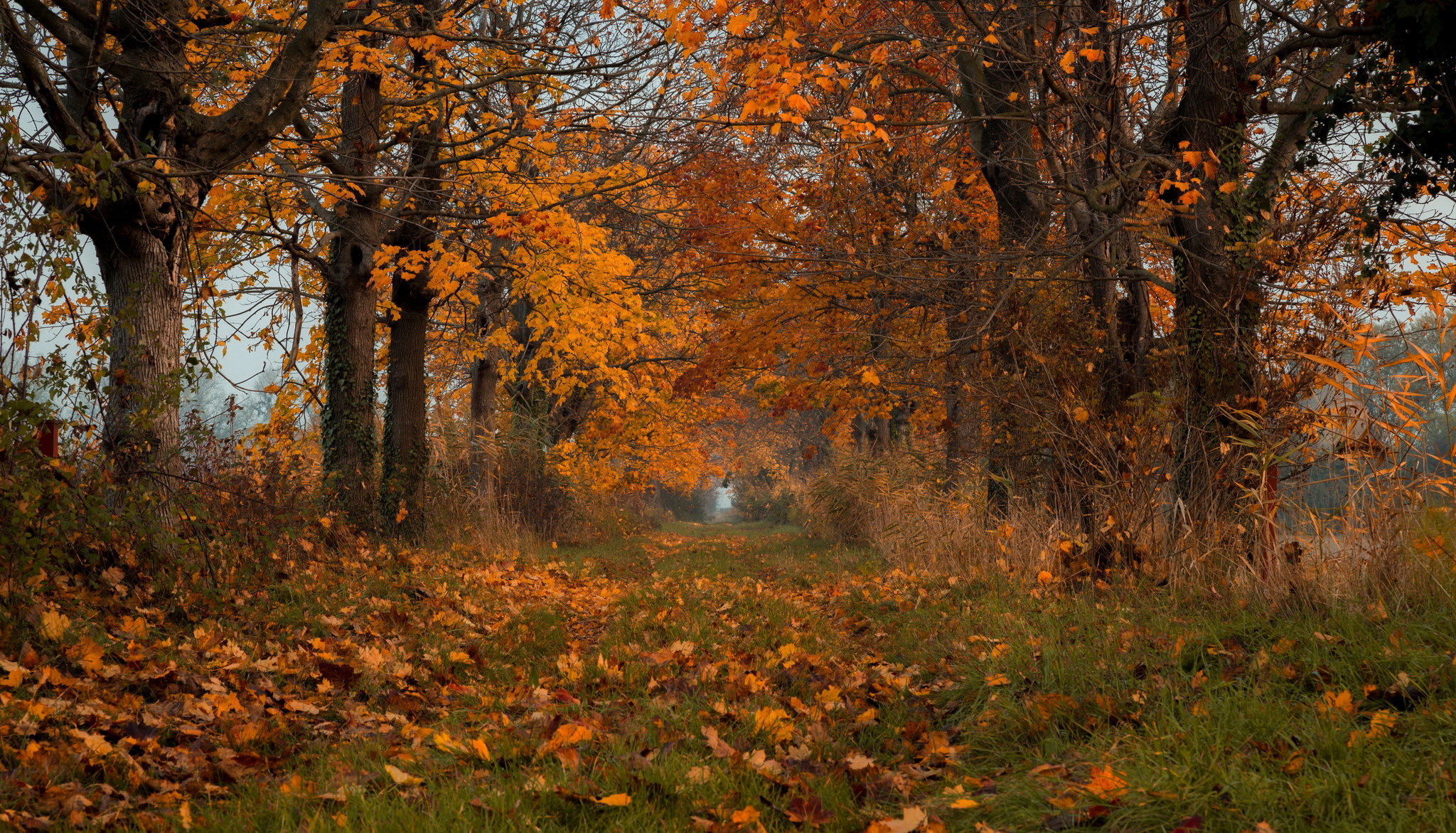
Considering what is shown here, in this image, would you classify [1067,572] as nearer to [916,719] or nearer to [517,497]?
[916,719]

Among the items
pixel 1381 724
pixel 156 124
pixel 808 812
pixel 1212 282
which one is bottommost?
pixel 808 812

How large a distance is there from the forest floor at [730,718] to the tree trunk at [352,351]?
4.76 m

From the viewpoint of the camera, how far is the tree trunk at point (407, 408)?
37.9 feet

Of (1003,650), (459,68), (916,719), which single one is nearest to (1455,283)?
(1003,650)

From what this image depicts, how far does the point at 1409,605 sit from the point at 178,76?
8.62m

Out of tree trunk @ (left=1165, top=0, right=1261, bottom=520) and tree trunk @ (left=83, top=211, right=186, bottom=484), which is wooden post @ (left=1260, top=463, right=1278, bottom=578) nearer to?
tree trunk @ (left=1165, top=0, right=1261, bottom=520)

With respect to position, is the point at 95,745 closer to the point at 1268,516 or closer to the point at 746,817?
the point at 746,817

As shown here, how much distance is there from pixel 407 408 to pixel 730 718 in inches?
366

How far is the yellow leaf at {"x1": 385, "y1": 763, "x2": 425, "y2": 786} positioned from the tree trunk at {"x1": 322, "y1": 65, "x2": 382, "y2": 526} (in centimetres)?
827

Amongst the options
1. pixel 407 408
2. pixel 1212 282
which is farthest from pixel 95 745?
pixel 407 408

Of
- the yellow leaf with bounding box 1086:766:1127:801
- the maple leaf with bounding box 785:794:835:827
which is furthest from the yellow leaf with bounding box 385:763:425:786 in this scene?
the yellow leaf with bounding box 1086:766:1127:801

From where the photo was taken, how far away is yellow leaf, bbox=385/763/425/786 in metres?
3.04

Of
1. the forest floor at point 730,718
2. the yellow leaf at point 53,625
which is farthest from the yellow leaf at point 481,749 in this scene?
the yellow leaf at point 53,625

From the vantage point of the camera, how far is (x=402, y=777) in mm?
3051
